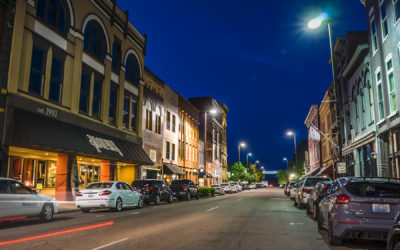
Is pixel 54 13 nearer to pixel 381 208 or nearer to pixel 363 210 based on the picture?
pixel 363 210

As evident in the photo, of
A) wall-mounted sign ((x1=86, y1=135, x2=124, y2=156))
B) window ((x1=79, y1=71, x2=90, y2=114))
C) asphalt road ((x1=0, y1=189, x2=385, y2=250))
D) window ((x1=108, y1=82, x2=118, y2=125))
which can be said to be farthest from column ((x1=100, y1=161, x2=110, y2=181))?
asphalt road ((x1=0, y1=189, x2=385, y2=250))

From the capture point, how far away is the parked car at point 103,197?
58.4 feet

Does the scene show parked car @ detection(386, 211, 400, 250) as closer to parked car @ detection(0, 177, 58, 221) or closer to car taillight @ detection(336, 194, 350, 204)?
car taillight @ detection(336, 194, 350, 204)

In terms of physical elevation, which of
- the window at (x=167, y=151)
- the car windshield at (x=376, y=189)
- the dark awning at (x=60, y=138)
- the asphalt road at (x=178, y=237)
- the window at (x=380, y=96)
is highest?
the window at (x=380, y=96)

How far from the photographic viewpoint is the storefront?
17750 mm

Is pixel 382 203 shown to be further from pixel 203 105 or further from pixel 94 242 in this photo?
pixel 203 105

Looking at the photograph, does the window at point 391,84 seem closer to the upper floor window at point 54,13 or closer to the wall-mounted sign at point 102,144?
the wall-mounted sign at point 102,144

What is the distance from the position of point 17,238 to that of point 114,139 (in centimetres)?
1861

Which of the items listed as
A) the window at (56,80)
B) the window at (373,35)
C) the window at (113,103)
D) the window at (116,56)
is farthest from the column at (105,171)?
the window at (373,35)

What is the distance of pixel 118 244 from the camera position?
27.6 feet

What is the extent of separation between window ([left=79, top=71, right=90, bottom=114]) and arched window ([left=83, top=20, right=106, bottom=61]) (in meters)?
1.77

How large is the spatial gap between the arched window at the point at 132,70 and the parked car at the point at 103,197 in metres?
14.8

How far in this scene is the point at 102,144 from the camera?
24.8m

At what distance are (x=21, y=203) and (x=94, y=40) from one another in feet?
54.4
